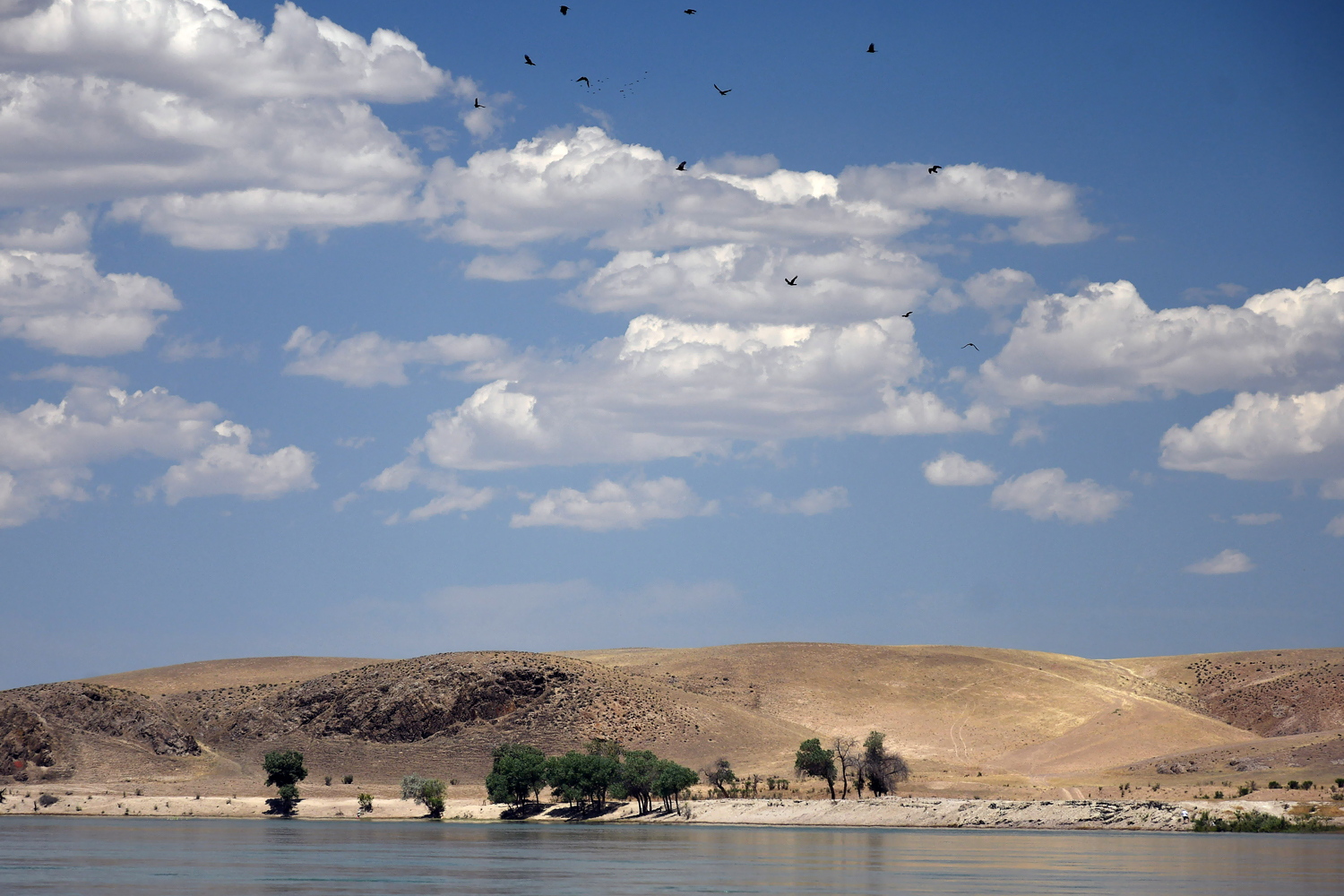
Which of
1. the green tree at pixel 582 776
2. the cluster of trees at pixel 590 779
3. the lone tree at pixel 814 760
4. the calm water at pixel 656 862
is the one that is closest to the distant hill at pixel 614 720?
the lone tree at pixel 814 760

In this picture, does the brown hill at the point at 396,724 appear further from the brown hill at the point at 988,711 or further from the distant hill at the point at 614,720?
the brown hill at the point at 988,711

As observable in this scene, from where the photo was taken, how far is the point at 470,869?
65938 mm

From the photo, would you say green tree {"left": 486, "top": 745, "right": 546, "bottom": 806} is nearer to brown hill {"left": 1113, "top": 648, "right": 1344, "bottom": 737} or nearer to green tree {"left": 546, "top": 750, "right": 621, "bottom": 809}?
green tree {"left": 546, "top": 750, "right": 621, "bottom": 809}

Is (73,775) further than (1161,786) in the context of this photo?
Yes

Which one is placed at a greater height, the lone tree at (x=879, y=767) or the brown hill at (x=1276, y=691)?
the brown hill at (x=1276, y=691)

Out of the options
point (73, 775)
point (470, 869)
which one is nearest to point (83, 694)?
point (73, 775)

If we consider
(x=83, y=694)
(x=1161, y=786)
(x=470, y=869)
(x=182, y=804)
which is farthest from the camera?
(x=83, y=694)

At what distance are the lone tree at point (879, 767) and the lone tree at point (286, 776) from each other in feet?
184

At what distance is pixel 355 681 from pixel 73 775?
121 ft

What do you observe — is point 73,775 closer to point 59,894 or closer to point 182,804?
point 182,804

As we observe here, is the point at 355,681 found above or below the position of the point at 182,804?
above

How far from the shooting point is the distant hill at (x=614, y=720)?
148 m

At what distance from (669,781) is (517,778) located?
1450 centimetres

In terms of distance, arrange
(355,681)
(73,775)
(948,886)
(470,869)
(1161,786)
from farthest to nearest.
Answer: (355,681) → (73,775) → (1161,786) → (470,869) → (948,886)
